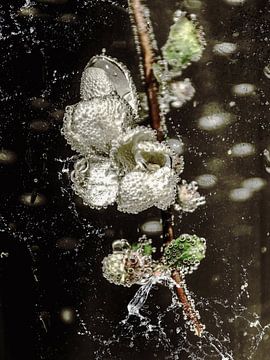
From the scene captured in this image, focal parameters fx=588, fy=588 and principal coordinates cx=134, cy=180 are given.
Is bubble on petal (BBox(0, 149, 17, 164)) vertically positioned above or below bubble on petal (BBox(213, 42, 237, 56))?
below

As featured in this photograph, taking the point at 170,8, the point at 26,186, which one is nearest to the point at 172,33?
the point at 170,8

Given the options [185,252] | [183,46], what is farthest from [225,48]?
[185,252]

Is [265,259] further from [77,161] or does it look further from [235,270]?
[77,161]

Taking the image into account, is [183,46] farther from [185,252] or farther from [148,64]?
[185,252]

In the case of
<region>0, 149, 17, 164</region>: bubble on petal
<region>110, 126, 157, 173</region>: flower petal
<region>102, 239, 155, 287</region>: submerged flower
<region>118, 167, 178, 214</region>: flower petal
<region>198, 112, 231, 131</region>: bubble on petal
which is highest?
<region>198, 112, 231, 131</region>: bubble on petal

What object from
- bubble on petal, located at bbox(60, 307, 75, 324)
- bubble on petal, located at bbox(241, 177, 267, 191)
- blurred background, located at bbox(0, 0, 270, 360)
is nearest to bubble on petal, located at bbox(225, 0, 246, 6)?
blurred background, located at bbox(0, 0, 270, 360)

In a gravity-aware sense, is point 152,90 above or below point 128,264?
above

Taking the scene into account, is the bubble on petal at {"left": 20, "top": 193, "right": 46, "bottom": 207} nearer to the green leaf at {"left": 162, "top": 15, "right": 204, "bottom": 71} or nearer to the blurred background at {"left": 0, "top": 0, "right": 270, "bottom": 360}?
→ the blurred background at {"left": 0, "top": 0, "right": 270, "bottom": 360}
